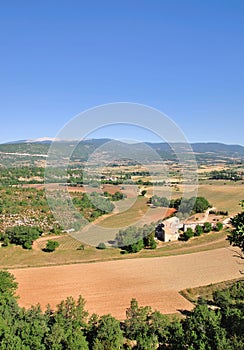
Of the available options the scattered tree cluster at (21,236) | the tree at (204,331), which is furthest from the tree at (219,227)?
the tree at (204,331)

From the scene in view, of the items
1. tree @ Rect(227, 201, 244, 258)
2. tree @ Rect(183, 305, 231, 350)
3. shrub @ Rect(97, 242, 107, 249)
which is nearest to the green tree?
tree @ Rect(227, 201, 244, 258)

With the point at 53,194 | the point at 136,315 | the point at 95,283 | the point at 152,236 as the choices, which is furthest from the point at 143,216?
the point at 136,315

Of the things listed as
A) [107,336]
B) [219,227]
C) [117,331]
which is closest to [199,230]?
[219,227]

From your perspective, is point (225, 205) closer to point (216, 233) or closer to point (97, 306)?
→ point (216, 233)

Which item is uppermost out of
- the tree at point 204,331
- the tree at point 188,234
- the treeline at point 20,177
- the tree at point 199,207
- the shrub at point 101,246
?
the treeline at point 20,177

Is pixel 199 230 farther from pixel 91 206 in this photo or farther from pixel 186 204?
pixel 91 206

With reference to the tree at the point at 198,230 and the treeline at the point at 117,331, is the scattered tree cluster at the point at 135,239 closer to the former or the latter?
the tree at the point at 198,230
